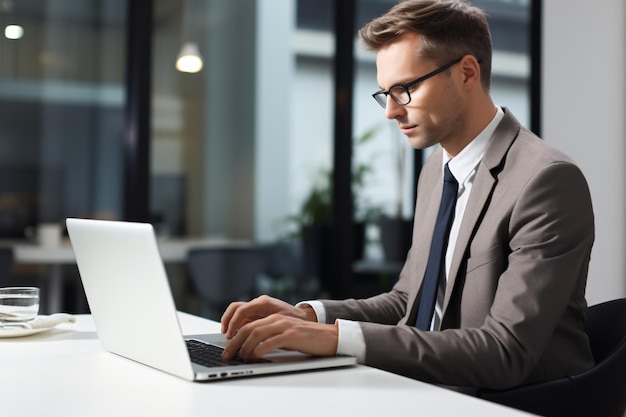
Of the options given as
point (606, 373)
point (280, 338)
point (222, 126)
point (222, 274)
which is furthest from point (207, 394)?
point (222, 126)

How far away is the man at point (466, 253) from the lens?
145 cm

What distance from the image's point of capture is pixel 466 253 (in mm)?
1737

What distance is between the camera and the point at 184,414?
104 cm

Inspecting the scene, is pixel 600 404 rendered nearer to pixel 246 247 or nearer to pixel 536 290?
pixel 536 290

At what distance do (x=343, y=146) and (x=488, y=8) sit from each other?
1.26m

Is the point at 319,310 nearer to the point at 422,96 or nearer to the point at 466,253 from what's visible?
the point at 466,253

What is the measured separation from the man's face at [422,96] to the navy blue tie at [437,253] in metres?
0.11

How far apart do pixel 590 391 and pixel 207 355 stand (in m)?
0.78

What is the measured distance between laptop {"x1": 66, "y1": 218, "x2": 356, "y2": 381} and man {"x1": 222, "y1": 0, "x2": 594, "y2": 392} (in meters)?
0.06

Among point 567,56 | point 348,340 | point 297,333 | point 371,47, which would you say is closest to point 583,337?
point 348,340

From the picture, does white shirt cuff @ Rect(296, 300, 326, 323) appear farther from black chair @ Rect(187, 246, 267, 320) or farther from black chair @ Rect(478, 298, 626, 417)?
black chair @ Rect(187, 246, 267, 320)

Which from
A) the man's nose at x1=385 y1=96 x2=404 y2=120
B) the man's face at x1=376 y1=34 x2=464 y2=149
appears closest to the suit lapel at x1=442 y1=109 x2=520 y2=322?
the man's face at x1=376 y1=34 x2=464 y2=149

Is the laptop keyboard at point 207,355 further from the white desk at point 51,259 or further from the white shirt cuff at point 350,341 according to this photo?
the white desk at point 51,259

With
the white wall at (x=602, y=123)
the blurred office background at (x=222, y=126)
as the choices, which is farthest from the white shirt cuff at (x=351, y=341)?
the white wall at (x=602, y=123)
